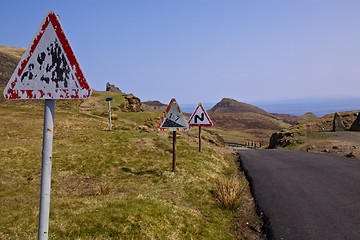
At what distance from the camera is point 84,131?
32312 millimetres

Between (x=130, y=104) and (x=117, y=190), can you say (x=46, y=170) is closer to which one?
(x=117, y=190)

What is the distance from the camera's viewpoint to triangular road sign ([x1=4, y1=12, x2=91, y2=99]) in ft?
18.0

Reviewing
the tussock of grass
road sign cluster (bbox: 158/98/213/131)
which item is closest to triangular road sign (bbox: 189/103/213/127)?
road sign cluster (bbox: 158/98/213/131)


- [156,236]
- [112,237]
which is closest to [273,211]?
[156,236]

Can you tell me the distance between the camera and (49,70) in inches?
218

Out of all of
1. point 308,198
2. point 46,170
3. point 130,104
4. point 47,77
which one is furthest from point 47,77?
point 130,104

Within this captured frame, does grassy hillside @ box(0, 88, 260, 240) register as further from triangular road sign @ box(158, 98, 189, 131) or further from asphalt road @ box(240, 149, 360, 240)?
triangular road sign @ box(158, 98, 189, 131)

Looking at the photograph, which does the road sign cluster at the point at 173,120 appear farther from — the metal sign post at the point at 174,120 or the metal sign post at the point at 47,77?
the metal sign post at the point at 47,77

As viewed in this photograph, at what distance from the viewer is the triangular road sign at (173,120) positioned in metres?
17.9

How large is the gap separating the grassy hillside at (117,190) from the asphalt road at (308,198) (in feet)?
2.93

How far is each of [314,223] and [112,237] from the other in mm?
6533

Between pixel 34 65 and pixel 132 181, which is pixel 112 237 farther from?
pixel 132 181

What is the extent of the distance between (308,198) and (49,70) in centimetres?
1196

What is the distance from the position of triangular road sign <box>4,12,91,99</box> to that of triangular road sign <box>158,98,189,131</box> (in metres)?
12.5
